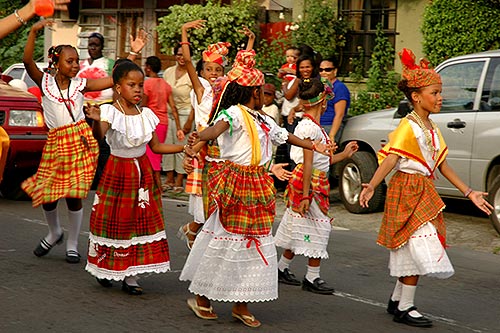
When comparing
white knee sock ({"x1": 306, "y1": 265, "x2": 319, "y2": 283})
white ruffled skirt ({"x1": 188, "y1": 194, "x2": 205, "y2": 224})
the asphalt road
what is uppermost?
white ruffled skirt ({"x1": 188, "y1": 194, "x2": 205, "y2": 224})

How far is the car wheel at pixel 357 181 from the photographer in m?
12.2

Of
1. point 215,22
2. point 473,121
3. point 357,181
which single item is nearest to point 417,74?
point 473,121

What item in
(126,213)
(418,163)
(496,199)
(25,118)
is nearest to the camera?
(418,163)

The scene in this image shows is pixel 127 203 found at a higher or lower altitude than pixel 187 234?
higher

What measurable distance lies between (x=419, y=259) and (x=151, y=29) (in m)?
16.8

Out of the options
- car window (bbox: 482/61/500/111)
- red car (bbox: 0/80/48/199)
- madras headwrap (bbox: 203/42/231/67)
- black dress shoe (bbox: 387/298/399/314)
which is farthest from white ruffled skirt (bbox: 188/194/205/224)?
car window (bbox: 482/61/500/111)

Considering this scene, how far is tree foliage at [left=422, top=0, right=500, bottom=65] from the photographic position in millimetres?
14578

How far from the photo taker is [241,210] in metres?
6.38

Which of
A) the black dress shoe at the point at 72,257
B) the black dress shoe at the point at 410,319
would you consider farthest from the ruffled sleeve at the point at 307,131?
the black dress shoe at the point at 72,257

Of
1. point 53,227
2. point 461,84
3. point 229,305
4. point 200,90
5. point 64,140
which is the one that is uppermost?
point 461,84

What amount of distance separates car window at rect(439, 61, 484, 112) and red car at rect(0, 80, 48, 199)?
196 inches

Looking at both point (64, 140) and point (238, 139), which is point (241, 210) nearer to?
point (238, 139)

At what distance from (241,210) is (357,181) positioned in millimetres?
6138

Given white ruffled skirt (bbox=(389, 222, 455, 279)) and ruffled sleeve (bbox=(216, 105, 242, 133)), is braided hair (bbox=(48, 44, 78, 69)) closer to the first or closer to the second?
ruffled sleeve (bbox=(216, 105, 242, 133))
